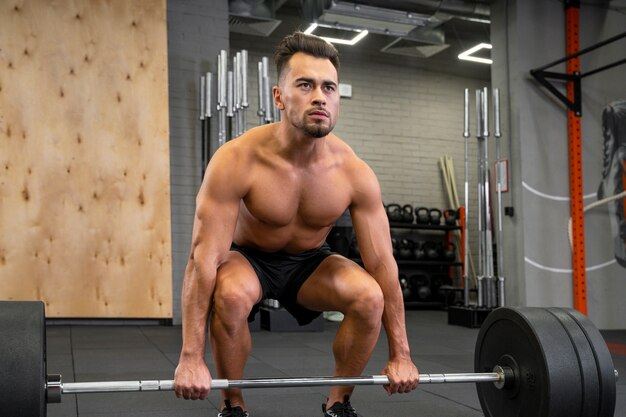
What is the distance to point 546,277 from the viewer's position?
5.59 meters

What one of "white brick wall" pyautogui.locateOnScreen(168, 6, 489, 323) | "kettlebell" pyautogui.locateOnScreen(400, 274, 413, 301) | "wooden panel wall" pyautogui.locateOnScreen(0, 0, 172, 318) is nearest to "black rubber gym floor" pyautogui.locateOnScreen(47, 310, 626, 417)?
"wooden panel wall" pyautogui.locateOnScreen(0, 0, 172, 318)

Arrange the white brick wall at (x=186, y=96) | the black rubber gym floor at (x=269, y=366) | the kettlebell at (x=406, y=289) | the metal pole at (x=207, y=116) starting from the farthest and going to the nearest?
the kettlebell at (x=406, y=289)
the white brick wall at (x=186, y=96)
the metal pole at (x=207, y=116)
the black rubber gym floor at (x=269, y=366)

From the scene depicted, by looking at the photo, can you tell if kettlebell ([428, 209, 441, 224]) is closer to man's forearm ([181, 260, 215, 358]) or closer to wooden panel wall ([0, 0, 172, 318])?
wooden panel wall ([0, 0, 172, 318])

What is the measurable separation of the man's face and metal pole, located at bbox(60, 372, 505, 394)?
24.6 inches

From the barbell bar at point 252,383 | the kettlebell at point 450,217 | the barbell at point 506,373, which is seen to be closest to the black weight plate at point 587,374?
the barbell at point 506,373

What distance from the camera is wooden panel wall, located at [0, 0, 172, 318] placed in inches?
191

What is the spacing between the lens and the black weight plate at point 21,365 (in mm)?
1436

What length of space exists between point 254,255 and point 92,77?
353cm

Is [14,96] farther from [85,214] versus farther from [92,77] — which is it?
[85,214]

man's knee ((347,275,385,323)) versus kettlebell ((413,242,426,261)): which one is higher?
man's knee ((347,275,385,323))

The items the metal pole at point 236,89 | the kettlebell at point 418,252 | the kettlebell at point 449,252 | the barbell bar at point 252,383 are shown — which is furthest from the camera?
the kettlebell at point 449,252

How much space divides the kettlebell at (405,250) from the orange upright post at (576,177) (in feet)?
7.82

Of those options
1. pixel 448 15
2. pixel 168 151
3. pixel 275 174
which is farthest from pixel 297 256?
pixel 448 15

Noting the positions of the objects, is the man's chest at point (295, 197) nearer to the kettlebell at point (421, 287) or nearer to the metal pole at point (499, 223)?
the metal pole at point (499, 223)
